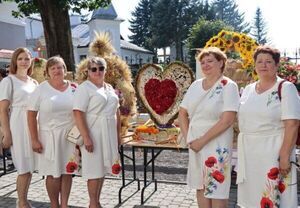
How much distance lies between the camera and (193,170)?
347 cm

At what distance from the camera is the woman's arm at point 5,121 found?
418cm

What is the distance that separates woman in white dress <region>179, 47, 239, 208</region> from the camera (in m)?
3.26

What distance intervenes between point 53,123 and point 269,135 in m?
2.06

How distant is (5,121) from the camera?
4219 millimetres

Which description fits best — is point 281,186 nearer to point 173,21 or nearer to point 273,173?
point 273,173

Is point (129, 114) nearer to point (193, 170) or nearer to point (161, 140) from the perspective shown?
point (161, 140)

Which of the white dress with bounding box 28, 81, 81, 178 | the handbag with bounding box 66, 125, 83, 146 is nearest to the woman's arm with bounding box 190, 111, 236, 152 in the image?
the handbag with bounding box 66, 125, 83, 146

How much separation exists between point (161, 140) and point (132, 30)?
186ft

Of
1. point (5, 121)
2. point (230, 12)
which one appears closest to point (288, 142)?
point (5, 121)

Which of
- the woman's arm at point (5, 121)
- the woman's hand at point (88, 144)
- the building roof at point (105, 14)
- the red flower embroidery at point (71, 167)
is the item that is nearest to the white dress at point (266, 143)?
the woman's hand at point (88, 144)

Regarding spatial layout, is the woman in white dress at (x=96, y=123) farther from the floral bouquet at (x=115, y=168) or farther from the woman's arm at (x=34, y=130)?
the woman's arm at (x=34, y=130)

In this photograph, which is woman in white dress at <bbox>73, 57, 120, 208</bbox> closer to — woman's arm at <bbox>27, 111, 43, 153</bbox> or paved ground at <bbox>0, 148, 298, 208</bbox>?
woman's arm at <bbox>27, 111, 43, 153</bbox>

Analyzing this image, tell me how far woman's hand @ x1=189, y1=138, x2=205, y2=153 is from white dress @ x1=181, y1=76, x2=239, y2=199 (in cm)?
3

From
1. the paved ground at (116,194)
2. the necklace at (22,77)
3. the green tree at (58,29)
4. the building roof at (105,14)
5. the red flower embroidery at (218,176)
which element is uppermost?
the building roof at (105,14)
